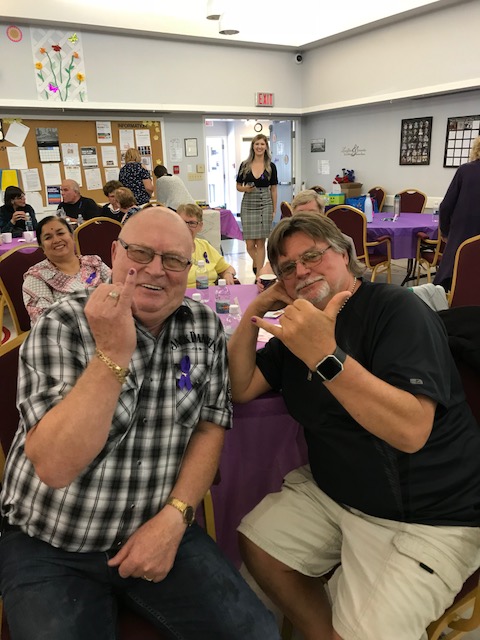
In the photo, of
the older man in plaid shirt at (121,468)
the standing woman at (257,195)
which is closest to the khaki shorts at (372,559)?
the older man in plaid shirt at (121,468)

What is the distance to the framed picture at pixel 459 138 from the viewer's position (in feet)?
20.4

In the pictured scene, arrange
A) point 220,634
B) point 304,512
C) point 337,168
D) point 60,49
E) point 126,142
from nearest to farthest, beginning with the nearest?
point 220,634 < point 304,512 < point 60,49 < point 126,142 < point 337,168

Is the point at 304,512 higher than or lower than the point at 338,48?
lower

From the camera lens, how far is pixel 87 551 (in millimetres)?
1093

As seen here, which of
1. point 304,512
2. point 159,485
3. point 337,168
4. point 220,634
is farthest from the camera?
point 337,168

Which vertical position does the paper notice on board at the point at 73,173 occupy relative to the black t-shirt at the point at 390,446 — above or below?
above

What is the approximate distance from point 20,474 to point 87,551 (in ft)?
0.77

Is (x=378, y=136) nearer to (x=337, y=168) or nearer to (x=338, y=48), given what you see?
(x=337, y=168)

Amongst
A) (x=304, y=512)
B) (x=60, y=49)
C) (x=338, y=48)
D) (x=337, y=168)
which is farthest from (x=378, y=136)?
(x=304, y=512)

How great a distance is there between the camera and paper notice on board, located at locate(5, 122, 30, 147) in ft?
21.1

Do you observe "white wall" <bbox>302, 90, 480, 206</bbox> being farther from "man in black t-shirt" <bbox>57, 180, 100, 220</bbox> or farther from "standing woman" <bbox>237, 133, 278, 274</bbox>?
"man in black t-shirt" <bbox>57, 180, 100, 220</bbox>

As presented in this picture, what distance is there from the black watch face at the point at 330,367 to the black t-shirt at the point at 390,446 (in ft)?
0.56

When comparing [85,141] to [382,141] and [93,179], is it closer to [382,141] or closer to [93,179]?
[93,179]

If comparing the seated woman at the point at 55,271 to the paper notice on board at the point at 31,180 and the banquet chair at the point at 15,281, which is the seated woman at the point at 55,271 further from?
the paper notice on board at the point at 31,180
